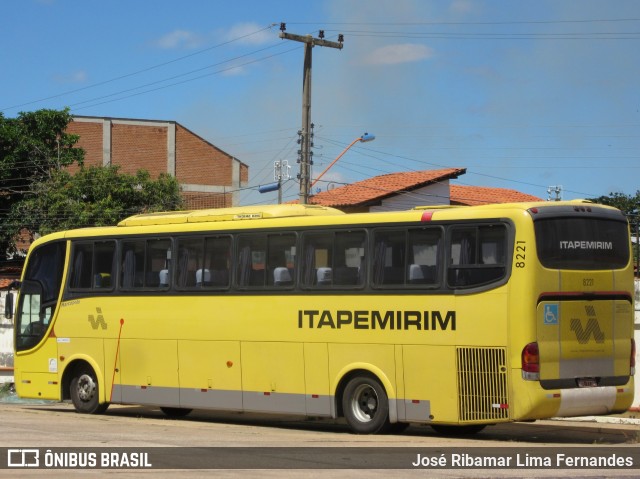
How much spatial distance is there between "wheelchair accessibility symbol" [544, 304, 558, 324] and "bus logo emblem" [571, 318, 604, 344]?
381 mm

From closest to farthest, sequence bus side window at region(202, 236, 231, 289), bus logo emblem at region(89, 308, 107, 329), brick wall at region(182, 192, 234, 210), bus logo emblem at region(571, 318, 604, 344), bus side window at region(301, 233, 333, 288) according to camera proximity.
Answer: bus logo emblem at region(571, 318, 604, 344) → bus side window at region(301, 233, 333, 288) → bus side window at region(202, 236, 231, 289) → bus logo emblem at region(89, 308, 107, 329) → brick wall at region(182, 192, 234, 210)

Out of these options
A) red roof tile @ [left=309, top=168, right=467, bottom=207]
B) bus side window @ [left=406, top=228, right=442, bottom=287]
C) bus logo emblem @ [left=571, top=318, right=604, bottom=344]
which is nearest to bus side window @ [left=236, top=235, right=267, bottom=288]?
bus side window @ [left=406, top=228, right=442, bottom=287]

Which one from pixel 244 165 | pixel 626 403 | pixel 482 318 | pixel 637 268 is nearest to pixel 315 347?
pixel 482 318

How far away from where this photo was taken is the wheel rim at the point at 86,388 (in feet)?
70.7

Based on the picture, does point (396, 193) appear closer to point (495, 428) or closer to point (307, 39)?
point (307, 39)

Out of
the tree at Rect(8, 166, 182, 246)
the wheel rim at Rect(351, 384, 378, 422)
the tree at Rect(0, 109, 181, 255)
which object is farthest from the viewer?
the tree at Rect(0, 109, 181, 255)

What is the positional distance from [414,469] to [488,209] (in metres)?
4.98

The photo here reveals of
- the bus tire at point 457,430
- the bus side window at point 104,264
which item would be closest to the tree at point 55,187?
the bus side window at point 104,264

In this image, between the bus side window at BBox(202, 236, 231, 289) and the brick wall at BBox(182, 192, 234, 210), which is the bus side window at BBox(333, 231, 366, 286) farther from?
the brick wall at BBox(182, 192, 234, 210)

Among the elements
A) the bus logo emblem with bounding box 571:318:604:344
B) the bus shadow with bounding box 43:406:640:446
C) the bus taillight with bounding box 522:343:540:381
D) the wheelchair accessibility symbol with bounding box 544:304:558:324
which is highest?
Answer: the wheelchair accessibility symbol with bounding box 544:304:558:324

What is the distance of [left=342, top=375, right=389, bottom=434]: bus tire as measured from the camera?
16.9m

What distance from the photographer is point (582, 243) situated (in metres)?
15.9

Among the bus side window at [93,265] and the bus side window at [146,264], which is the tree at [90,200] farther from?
the bus side window at [146,264]

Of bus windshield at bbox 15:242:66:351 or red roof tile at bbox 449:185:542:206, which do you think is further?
red roof tile at bbox 449:185:542:206
